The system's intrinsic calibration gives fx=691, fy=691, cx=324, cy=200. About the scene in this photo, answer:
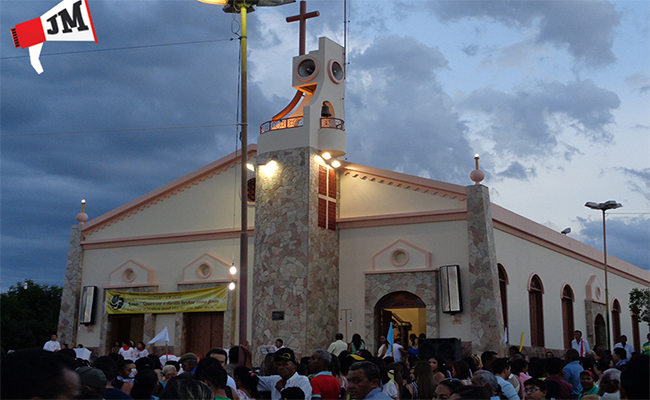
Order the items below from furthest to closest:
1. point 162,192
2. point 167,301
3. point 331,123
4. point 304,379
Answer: point 162,192
point 167,301
point 331,123
point 304,379

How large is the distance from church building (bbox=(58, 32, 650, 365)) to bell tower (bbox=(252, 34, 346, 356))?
1.8 inches

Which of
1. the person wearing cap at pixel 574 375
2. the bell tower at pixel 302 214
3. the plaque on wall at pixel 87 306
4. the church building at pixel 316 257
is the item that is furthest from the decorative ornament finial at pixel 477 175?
the plaque on wall at pixel 87 306

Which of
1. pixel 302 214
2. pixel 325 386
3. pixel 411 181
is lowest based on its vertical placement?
pixel 325 386

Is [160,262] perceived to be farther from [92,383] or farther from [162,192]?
[92,383]

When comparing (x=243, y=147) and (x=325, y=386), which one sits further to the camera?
(x=243, y=147)

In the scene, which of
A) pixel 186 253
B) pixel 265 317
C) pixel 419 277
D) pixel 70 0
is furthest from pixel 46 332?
pixel 70 0

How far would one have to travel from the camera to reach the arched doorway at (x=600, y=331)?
3041cm

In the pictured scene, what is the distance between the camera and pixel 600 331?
30828 millimetres

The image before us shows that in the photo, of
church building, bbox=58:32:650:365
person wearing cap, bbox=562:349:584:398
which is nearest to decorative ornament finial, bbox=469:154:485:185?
church building, bbox=58:32:650:365

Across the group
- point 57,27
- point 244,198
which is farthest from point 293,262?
point 57,27

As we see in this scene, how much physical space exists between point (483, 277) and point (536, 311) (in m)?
5.16

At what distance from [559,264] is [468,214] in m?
7.83

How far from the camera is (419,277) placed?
21.8 metres

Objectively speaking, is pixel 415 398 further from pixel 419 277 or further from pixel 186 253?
pixel 186 253
